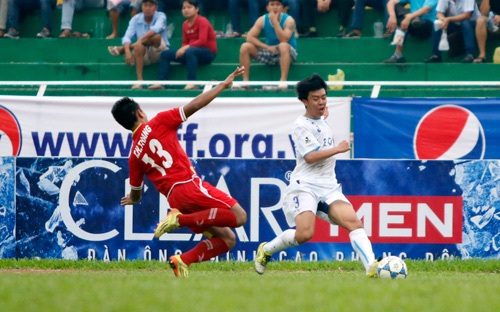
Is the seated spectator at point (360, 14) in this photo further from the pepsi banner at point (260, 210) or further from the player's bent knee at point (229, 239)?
the player's bent knee at point (229, 239)

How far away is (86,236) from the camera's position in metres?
11.1

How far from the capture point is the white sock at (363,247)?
8125mm

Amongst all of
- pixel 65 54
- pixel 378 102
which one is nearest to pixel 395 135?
pixel 378 102

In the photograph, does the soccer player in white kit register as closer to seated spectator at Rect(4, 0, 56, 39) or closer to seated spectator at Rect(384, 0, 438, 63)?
seated spectator at Rect(384, 0, 438, 63)

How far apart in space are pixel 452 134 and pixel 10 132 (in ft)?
22.3

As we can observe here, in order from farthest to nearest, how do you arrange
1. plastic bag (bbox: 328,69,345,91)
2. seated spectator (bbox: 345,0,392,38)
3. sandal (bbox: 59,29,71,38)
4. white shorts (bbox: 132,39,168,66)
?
sandal (bbox: 59,29,71,38)
seated spectator (bbox: 345,0,392,38)
white shorts (bbox: 132,39,168,66)
plastic bag (bbox: 328,69,345,91)

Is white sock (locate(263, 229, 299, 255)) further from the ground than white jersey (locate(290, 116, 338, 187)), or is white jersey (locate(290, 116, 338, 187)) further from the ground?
white jersey (locate(290, 116, 338, 187))

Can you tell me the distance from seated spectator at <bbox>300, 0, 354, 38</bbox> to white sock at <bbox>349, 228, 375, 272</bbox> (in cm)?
916

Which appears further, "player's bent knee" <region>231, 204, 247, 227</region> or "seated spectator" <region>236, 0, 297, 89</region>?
"seated spectator" <region>236, 0, 297, 89</region>

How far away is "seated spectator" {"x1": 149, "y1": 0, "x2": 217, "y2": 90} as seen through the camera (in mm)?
15719

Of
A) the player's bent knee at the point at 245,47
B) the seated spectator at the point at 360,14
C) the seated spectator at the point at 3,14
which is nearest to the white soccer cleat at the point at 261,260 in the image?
the player's bent knee at the point at 245,47

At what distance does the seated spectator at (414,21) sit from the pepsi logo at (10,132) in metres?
6.99

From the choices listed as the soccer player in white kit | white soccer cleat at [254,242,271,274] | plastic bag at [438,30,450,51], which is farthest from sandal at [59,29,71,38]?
white soccer cleat at [254,242,271,274]

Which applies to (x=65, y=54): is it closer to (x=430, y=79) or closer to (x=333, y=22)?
(x=333, y=22)
